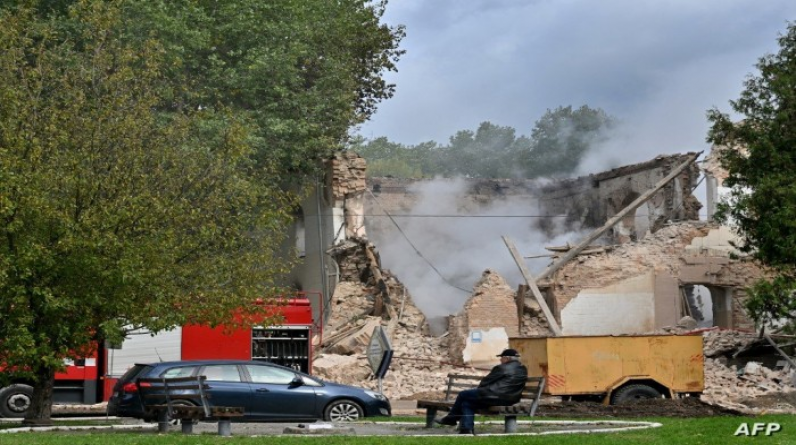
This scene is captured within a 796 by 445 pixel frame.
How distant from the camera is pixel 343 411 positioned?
20281mm

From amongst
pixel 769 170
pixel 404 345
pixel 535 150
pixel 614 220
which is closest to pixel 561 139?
pixel 535 150

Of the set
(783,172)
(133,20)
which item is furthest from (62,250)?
(133,20)

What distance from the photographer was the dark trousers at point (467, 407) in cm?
1557

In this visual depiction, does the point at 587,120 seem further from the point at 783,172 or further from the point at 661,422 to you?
the point at 661,422

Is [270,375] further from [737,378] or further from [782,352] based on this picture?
[737,378]

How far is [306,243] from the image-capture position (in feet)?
144

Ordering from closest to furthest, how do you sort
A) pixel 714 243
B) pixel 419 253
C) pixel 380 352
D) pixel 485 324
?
1. pixel 380 352
2. pixel 485 324
3. pixel 714 243
4. pixel 419 253

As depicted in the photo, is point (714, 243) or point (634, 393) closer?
point (634, 393)

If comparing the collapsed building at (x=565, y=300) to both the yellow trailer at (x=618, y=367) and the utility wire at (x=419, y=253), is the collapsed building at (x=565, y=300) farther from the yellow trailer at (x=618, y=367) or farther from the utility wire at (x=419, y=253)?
the yellow trailer at (x=618, y=367)

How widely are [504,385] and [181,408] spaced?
13.3 feet

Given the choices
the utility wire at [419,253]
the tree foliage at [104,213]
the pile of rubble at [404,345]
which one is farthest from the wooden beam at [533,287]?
the tree foliage at [104,213]

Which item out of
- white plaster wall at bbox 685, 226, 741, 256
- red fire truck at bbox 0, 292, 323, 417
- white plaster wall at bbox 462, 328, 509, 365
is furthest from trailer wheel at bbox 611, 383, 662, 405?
white plaster wall at bbox 685, 226, 741, 256

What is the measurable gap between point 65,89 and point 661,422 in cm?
1078

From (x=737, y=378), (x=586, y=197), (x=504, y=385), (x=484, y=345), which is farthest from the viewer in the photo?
(x=586, y=197)
